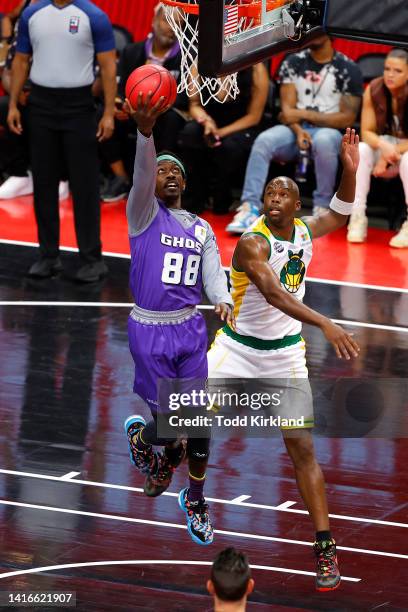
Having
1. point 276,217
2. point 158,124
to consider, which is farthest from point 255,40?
point 158,124

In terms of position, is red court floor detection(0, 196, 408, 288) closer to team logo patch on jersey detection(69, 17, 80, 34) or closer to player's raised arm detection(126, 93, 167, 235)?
team logo patch on jersey detection(69, 17, 80, 34)

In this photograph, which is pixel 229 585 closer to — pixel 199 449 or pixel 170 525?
pixel 199 449

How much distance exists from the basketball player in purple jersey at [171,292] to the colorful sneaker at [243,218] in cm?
596

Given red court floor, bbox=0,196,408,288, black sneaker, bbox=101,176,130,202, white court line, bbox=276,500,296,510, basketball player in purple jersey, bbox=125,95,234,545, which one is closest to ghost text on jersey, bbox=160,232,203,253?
basketball player in purple jersey, bbox=125,95,234,545

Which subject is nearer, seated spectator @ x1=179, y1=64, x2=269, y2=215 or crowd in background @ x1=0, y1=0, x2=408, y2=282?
crowd in background @ x1=0, y1=0, x2=408, y2=282

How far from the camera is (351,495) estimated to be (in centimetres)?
761

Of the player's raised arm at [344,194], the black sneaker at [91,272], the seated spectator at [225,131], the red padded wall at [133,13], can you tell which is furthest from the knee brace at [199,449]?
the red padded wall at [133,13]

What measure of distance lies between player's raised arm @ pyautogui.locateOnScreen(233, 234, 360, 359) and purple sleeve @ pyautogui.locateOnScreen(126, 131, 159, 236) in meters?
A: 0.54

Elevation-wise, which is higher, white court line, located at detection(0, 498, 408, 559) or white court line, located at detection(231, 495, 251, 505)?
white court line, located at detection(0, 498, 408, 559)

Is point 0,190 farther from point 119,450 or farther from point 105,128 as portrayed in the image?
point 119,450

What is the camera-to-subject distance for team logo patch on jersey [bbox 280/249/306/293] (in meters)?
6.93

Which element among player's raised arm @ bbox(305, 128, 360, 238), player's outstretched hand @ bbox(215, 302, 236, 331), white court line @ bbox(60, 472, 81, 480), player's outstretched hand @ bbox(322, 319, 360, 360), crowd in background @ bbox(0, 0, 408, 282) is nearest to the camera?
player's outstretched hand @ bbox(322, 319, 360, 360)

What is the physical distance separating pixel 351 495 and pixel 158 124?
276 inches

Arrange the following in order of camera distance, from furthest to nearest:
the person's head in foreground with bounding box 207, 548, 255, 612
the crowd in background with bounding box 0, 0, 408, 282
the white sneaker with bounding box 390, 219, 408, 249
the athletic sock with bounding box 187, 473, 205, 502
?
the white sneaker with bounding box 390, 219, 408, 249 → the crowd in background with bounding box 0, 0, 408, 282 → the athletic sock with bounding box 187, 473, 205, 502 → the person's head in foreground with bounding box 207, 548, 255, 612
